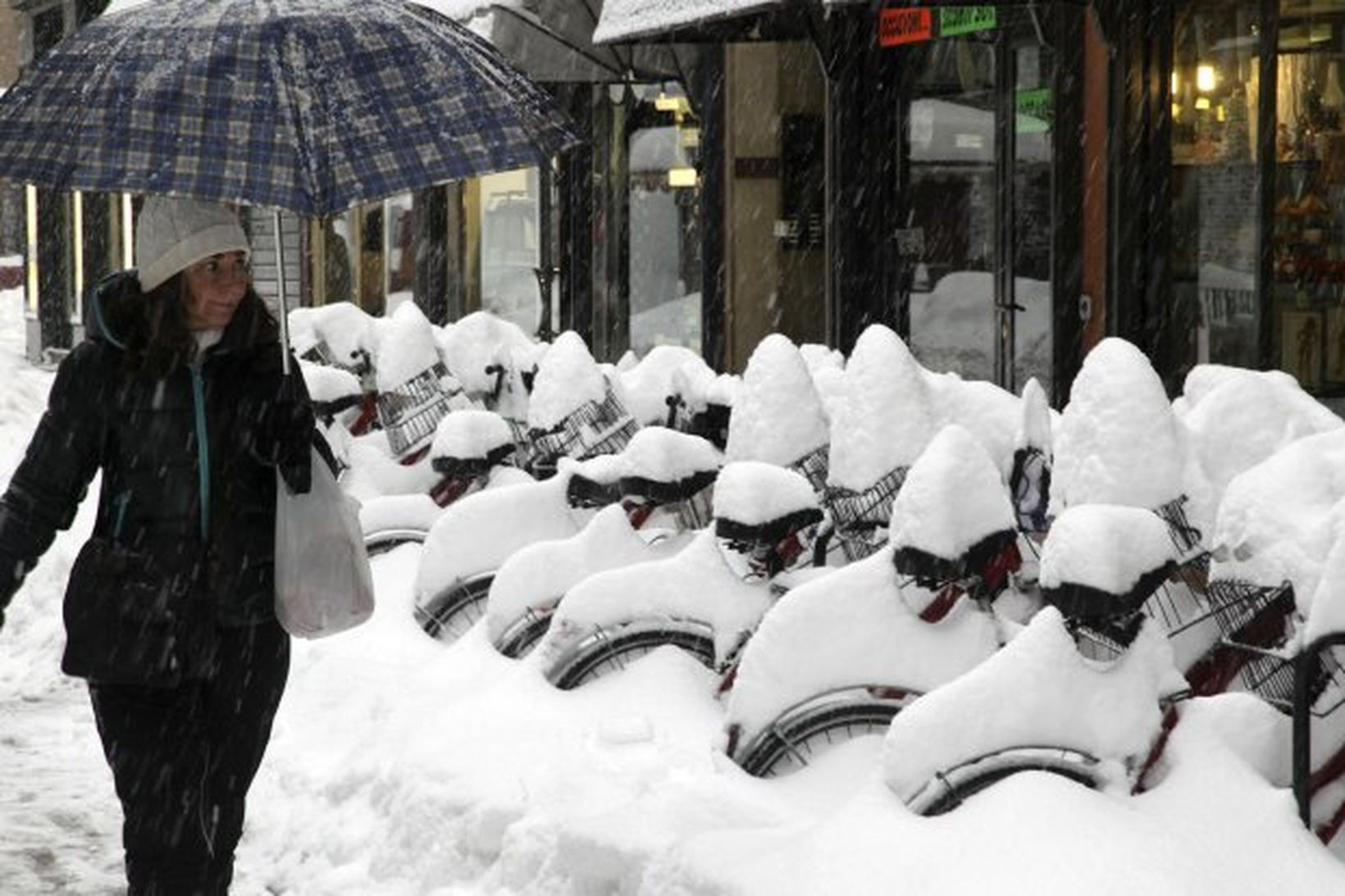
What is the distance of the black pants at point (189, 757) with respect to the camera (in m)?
5.14

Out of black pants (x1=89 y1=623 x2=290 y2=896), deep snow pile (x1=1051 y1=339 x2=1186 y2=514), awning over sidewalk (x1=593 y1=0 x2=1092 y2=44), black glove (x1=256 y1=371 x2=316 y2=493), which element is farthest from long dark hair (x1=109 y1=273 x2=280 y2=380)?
awning over sidewalk (x1=593 y1=0 x2=1092 y2=44)

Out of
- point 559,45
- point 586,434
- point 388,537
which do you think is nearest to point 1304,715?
point 586,434

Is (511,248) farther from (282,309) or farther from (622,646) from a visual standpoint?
(282,309)

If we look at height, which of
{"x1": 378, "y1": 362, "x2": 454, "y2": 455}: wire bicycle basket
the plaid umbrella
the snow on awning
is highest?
the snow on awning

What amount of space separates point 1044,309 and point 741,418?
21.1 ft

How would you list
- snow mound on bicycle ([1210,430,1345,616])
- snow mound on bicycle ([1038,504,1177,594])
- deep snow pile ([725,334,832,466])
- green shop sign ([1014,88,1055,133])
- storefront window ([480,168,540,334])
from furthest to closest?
storefront window ([480,168,540,334]) < green shop sign ([1014,88,1055,133]) < deep snow pile ([725,334,832,466]) < snow mound on bicycle ([1210,430,1345,616]) < snow mound on bicycle ([1038,504,1177,594])

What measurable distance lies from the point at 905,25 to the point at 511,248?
9.43 m

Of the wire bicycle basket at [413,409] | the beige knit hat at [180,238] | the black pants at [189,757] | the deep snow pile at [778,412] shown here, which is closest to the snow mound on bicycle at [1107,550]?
the black pants at [189,757]

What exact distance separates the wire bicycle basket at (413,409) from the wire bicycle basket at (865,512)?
12.6 ft

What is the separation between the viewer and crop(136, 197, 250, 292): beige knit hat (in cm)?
502

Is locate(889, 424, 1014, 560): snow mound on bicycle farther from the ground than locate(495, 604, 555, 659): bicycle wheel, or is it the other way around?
locate(889, 424, 1014, 560): snow mound on bicycle

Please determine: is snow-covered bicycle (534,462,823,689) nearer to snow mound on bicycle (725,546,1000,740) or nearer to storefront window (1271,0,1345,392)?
snow mound on bicycle (725,546,1000,740)

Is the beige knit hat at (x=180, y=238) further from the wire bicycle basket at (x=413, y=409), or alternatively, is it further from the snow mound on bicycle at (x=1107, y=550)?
the wire bicycle basket at (x=413, y=409)

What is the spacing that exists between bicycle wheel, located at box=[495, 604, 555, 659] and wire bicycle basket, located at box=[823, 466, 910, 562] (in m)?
1.01
